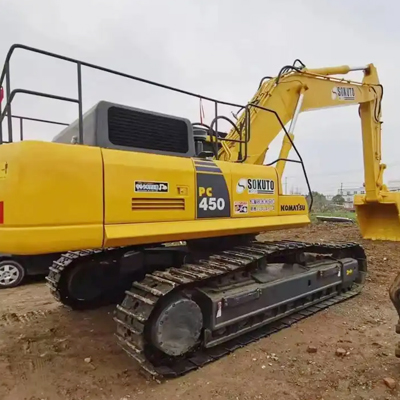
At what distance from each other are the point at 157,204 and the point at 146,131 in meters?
0.81

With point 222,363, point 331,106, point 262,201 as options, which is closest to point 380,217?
point 331,106

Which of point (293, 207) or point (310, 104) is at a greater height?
point (310, 104)

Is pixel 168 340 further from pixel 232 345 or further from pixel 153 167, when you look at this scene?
pixel 153 167

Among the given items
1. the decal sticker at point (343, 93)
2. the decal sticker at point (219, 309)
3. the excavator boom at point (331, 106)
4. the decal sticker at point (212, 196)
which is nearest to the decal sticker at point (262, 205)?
the decal sticker at point (212, 196)

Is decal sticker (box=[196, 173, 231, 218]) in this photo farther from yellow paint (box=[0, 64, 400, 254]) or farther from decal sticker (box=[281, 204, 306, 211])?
decal sticker (box=[281, 204, 306, 211])

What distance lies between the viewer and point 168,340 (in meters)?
3.60

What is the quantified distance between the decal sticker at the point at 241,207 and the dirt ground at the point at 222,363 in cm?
148

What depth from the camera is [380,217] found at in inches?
A: 372

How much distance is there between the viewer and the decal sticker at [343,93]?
7057 mm

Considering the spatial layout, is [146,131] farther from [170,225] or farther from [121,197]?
[170,225]

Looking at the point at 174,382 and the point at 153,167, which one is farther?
the point at 153,167

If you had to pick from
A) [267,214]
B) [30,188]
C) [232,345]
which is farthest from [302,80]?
[30,188]

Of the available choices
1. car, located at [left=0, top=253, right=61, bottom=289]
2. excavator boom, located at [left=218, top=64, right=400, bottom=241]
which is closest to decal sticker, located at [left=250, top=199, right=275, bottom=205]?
excavator boom, located at [left=218, top=64, right=400, bottom=241]

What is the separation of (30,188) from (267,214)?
9.42ft
